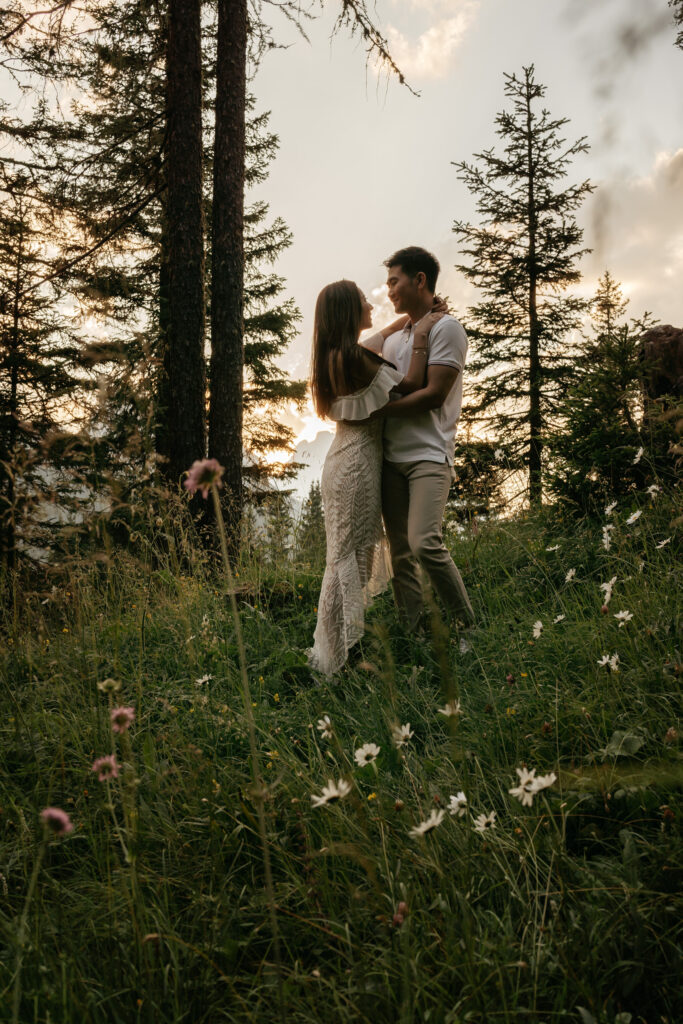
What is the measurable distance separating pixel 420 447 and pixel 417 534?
0.53m

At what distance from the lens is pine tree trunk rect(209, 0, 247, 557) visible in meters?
6.52

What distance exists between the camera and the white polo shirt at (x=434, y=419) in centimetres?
364

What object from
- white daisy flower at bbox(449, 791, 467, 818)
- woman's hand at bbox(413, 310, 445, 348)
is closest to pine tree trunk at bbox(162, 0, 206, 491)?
woman's hand at bbox(413, 310, 445, 348)

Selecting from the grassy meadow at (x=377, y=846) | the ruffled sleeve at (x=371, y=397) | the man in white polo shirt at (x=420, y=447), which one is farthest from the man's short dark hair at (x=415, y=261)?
the grassy meadow at (x=377, y=846)

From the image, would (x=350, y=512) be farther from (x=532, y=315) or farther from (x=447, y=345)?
(x=532, y=315)

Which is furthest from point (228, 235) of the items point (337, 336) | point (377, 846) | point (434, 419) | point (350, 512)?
point (377, 846)

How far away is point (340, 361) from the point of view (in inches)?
143

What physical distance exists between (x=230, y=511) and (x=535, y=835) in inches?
181

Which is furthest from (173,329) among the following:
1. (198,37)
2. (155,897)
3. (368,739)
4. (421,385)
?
(155,897)

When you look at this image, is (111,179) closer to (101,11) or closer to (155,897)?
(101,11)

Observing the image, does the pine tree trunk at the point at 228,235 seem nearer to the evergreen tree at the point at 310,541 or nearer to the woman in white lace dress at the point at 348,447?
the evergreen tree at the point at 310,541

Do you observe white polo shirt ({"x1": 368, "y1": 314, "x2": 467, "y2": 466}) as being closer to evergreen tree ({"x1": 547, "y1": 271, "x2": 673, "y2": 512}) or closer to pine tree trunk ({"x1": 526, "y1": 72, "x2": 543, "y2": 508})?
evergreen tree ({"x1": 547, "y1": 271, "x2": 673, "y2": 512})

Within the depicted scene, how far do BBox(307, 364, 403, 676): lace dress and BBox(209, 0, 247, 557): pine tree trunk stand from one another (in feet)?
9.38

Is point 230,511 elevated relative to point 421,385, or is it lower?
lower
